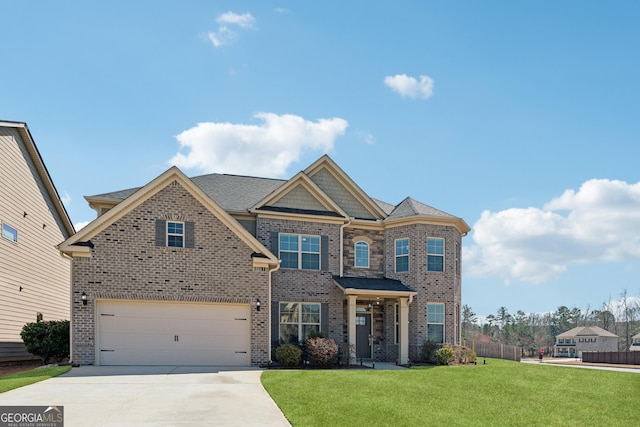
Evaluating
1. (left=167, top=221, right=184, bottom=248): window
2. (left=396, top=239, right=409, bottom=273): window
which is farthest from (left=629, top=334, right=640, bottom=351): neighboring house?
(left=167, top=221, right=184, bottom=248): window

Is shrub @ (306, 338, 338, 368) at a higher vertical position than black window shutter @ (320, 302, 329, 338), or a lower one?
lower

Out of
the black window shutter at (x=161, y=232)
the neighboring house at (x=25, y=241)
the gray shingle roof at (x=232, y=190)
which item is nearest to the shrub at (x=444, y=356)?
the gray shingle roof at (x=232, y=190)

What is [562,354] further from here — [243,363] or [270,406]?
[270,406]

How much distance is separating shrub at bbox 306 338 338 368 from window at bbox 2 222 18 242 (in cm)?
1116

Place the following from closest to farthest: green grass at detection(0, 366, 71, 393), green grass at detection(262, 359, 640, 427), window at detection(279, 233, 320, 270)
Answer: green grass at detection(262, 359, 640, 427)
green grass at detection(0, 366, 71, 393)
window at detection(279, 233, 320, 270)

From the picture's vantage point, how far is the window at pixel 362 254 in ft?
76.3

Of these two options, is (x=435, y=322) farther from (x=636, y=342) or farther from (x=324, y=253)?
(x=636, y=342)

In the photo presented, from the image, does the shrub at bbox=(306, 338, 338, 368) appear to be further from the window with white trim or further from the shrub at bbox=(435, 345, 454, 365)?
the shrub at bbox=(435, 345, 454, 365)

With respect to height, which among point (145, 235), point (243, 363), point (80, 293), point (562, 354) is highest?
point (145, 235)

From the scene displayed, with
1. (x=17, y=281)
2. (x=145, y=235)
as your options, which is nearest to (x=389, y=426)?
(x=145, y=235)

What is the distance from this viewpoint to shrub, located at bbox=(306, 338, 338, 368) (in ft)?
62.5

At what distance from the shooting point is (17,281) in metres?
20.4

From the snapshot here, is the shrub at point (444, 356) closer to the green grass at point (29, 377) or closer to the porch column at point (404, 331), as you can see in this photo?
the porch column at point (404, 331)

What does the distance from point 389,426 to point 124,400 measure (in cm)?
Answer: 537
